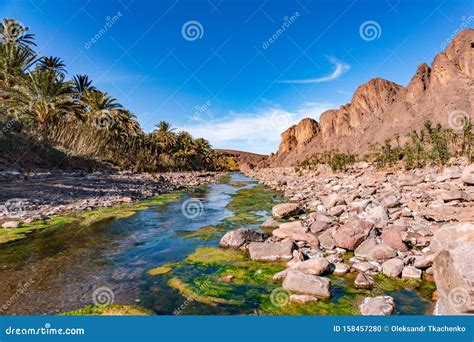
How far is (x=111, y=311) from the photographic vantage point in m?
4.50

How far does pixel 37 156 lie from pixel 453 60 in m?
115

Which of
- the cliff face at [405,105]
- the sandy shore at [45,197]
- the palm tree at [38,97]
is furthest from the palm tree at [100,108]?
the cliff face at [405,105]

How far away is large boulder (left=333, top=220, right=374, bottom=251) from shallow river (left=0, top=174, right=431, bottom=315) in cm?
165

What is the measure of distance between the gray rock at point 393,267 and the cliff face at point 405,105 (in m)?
64.4

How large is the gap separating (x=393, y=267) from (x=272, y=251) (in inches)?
98.2

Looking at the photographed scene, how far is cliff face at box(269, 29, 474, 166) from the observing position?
7969 cm

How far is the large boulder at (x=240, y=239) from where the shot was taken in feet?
26.0

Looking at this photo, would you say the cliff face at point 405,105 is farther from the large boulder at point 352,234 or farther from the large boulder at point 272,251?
the large boulder at point 272,251

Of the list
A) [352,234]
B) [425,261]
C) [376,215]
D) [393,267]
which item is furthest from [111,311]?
[376,215]

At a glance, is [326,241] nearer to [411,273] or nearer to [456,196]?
[411,273]

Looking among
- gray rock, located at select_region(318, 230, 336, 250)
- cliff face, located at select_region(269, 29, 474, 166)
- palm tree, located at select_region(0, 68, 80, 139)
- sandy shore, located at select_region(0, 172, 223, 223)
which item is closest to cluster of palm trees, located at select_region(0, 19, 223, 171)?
palm tree, located at select_region(0, 68, 80, 139)

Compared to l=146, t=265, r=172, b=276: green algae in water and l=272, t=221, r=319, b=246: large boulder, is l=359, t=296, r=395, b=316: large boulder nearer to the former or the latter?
l=272, t=221, r=319, b=246: large boulder

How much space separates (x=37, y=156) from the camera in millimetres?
23938

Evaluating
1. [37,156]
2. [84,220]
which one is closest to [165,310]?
[84,220]
